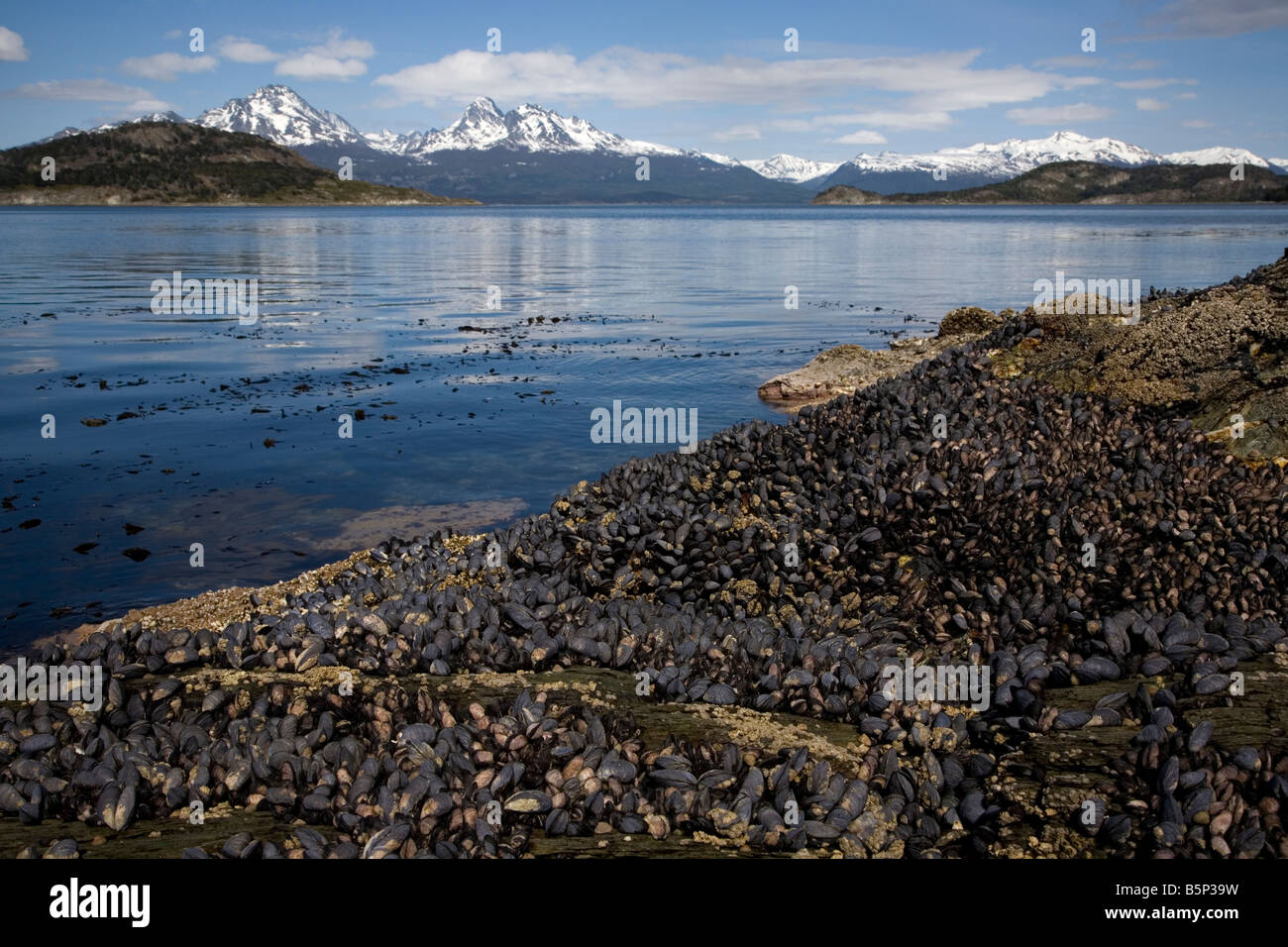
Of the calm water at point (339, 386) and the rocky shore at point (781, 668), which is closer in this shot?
the rocky shore at point (781, 668)

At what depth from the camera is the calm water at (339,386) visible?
12227 mm

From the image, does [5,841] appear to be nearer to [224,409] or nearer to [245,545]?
[245,545]

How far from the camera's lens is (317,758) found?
502 centimetres

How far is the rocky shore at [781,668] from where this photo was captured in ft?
15.3

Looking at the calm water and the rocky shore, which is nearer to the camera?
the rocky shore

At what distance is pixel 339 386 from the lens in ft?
72.0

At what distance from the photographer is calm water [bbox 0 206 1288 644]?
12.2 meters

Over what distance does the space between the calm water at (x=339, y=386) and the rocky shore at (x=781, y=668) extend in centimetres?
307

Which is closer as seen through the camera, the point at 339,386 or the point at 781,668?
the point at 781,668

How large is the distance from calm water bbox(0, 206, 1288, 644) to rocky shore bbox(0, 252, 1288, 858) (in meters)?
3.07

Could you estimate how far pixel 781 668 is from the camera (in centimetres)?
637

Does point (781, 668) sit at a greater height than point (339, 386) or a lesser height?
lesser

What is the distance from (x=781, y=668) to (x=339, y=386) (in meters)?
18.2
